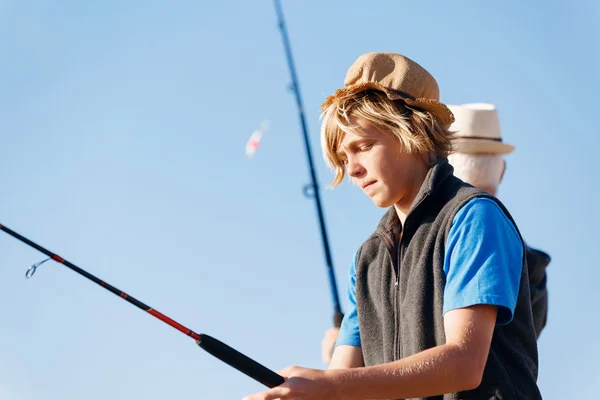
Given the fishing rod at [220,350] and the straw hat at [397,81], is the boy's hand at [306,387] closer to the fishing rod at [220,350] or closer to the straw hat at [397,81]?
the fishing rod at [220,350]

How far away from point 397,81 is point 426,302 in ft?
2.64

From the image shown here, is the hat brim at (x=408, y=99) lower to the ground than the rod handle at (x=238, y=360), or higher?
higher

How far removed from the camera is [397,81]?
136 inches

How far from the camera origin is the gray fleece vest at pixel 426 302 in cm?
306

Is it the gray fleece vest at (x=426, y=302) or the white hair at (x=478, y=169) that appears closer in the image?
the gray fleece vest at (x=426, y=302)

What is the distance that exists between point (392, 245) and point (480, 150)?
176 cm

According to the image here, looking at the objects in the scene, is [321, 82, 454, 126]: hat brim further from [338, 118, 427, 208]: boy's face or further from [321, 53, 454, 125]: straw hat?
[338, 118, 427, 208]: boy's face

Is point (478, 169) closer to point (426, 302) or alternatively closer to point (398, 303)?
point (398, 303)

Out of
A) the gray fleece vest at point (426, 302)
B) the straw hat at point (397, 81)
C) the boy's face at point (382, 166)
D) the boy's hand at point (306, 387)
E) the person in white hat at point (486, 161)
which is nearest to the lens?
the boy's hand at point (306, 387)

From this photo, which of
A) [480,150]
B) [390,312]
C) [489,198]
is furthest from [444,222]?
[480,150]

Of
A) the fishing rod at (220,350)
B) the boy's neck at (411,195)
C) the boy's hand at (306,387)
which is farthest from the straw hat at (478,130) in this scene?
the boy's hand at (306,387)

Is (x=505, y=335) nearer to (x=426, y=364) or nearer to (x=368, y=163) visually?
(x=426, y=364)

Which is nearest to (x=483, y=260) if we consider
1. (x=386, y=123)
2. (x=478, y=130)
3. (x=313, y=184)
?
(x=386, y=123)

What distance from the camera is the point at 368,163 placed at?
3.35 metres
